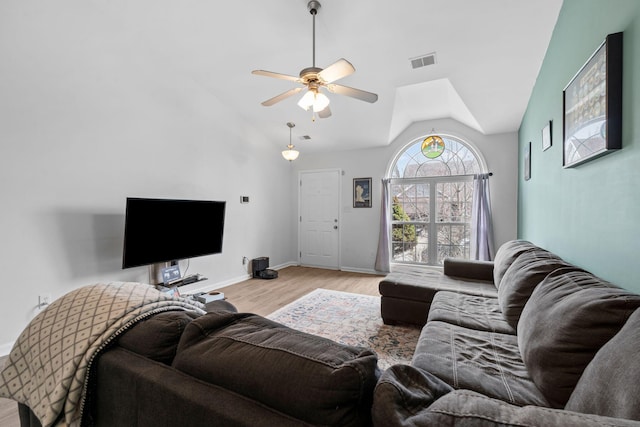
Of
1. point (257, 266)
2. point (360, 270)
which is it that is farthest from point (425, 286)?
point (257, 266)

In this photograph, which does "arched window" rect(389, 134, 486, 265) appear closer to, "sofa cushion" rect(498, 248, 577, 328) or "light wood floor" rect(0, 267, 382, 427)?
"light wood floor" rect(0, 267, 382, 427)

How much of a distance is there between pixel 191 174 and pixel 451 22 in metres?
3.51

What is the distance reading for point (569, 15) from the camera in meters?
2.00

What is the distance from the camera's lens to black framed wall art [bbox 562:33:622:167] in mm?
1278

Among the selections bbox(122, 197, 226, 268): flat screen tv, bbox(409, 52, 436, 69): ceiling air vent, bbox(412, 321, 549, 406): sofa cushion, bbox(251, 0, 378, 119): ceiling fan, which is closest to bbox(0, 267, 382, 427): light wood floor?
bbox(122, 197, 226, 268): flat screen tv

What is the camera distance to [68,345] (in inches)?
33.3

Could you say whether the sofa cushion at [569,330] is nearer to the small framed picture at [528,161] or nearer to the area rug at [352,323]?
the area rug at [352,323]

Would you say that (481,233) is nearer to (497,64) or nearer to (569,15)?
(497,64)

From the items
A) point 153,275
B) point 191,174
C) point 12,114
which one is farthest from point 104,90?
point 153,275

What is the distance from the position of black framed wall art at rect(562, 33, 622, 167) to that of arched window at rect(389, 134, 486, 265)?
3.00m

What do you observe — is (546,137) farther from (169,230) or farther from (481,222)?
(169,230)

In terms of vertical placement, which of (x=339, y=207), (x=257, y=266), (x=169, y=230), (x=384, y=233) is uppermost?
(x=339, y=207)

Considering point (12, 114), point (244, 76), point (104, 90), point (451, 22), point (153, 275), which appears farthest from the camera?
point (244, 76)

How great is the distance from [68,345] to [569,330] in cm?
175
